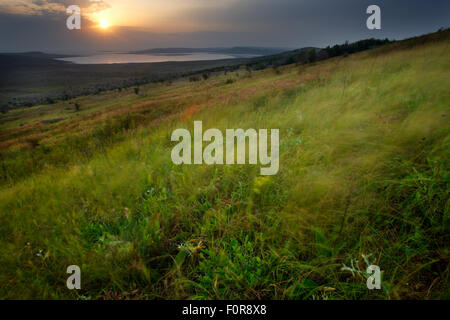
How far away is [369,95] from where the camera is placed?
14.2 feet

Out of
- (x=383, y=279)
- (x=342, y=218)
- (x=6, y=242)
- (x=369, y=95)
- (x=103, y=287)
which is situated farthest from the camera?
(x=369, y=95)

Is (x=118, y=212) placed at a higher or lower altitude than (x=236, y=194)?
lower

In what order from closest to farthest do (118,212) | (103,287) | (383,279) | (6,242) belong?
(383,279), (103,287), (6,242), (118,212)

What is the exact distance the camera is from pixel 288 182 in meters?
2.10

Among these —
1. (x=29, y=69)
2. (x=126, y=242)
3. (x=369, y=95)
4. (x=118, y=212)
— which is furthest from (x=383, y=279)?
(x=29, y=69)

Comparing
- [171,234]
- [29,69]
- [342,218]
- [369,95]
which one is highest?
[29,69]

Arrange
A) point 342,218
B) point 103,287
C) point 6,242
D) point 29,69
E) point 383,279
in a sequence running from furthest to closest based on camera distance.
→ point 29,69 < point 6,242 < point 342,218 < point 103,287 < point 383,279

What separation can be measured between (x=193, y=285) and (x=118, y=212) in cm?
118
